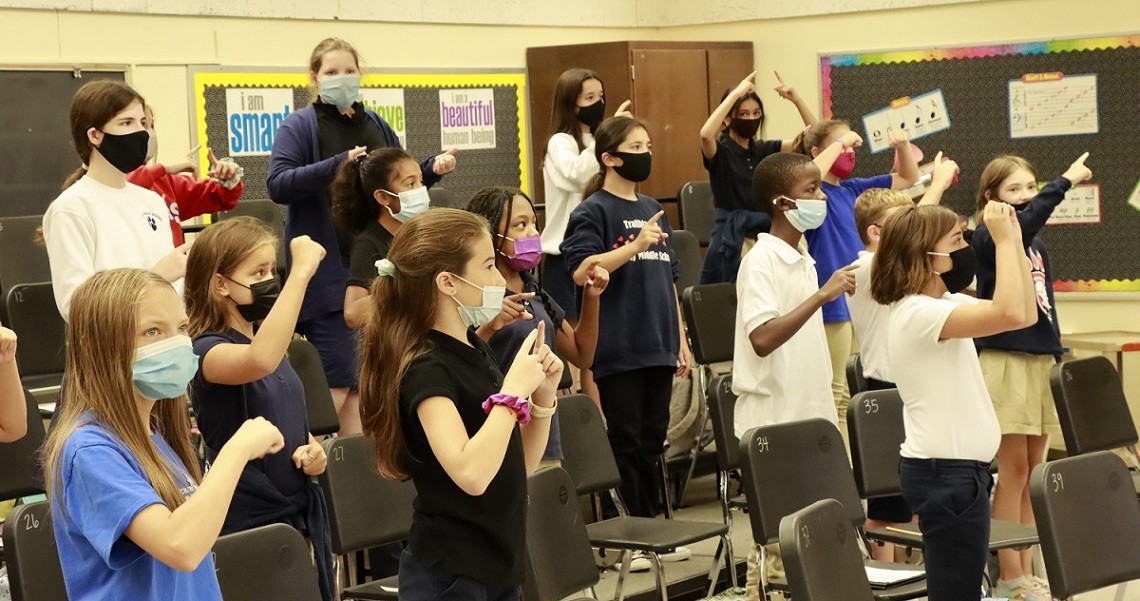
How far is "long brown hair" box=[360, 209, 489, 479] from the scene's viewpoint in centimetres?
270

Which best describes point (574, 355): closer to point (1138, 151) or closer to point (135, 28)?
point (135, 28)

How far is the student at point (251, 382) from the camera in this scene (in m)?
3.22

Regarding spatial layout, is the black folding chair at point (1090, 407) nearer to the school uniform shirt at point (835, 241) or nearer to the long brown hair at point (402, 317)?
the school uniform shirt at point (835, 241)

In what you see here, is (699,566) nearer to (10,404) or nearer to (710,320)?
(710,320)

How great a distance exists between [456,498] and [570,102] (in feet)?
11.9

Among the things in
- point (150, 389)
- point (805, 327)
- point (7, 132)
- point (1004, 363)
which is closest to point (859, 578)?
point (805, 327)

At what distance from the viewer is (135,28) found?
630cm

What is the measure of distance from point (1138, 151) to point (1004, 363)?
8.38 ft

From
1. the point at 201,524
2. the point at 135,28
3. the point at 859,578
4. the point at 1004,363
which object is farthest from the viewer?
the point at 135,28

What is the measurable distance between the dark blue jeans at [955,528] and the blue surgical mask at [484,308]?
1431 mm

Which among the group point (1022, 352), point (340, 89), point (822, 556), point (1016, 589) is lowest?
point (1016, 589)

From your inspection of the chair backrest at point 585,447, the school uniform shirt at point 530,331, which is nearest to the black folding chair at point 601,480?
the chair backrest at point 585,447

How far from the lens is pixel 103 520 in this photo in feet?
7.20

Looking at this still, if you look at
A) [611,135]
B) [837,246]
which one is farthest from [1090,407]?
[611,135]
